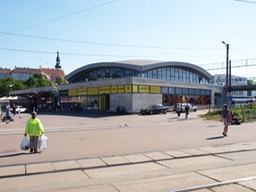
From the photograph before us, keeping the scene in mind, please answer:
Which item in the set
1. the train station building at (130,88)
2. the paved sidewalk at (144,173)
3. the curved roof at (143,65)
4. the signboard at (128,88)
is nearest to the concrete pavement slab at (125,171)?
the paved sidewalk at (144,173)

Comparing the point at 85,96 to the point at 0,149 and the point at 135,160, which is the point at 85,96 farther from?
the point at 135,160

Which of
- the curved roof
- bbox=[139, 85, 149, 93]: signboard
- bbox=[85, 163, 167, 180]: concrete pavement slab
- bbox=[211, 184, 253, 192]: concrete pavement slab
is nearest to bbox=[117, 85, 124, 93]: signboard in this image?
bbox=[139, 85, 149, 93]: signboard

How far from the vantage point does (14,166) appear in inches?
344

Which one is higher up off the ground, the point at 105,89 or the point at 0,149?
the point at 105,89

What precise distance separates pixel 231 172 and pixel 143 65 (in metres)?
45.1

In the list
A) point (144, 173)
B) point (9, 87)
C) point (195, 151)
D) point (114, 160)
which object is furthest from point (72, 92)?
point (9, 87)

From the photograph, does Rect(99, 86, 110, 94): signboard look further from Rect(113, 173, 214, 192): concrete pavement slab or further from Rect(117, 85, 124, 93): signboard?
Rect(113, 173, 214, 192): concrete pavement slab

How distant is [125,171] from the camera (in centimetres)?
820

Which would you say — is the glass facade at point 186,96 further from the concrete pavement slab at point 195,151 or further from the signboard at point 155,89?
the concrete pavement slab at point 195,151

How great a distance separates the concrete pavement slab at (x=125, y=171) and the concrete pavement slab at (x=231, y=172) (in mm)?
1458

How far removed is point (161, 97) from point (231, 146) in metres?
32.9

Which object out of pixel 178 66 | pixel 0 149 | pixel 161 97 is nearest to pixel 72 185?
pixel 0 149

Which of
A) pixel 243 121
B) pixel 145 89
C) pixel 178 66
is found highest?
pixel 178 66

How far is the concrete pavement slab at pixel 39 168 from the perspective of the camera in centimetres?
813
